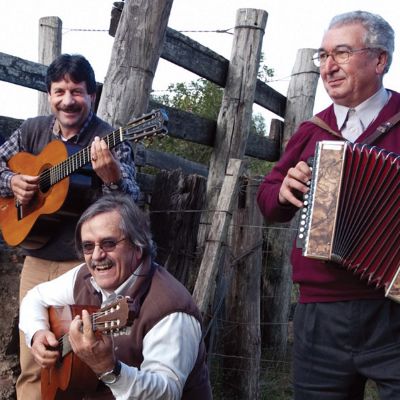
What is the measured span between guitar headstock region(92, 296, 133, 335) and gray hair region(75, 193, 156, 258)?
401mm

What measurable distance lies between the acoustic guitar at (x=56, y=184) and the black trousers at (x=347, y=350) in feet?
3.35

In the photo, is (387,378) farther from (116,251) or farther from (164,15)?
(164,15)

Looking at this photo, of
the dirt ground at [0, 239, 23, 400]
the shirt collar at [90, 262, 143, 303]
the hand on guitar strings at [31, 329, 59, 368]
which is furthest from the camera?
the dirt ground at [0, 239, 23, 400]

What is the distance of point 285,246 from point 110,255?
3811 millimetres

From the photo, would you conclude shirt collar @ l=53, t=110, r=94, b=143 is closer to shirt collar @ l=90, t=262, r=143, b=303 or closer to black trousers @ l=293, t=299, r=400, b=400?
shirt collar @ l=90, t=262, r=143, b=303

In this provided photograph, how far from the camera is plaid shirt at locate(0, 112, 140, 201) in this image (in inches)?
131

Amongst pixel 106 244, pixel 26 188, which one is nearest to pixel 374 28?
pixel 106 244

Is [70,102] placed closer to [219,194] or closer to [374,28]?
[374,28]

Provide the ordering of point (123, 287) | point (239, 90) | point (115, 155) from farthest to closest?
point (239, 90)
point (115, 155)
point (123, 287)

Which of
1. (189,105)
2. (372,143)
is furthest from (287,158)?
(189,105)

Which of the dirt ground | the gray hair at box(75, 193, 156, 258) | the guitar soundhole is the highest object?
the guitar soundhole

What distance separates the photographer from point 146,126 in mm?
3191

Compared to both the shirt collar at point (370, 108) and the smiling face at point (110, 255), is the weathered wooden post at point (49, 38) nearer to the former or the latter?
the smiling face at point (110, 255)

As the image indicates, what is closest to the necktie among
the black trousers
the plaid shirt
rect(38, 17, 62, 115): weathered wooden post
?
the black trousers
